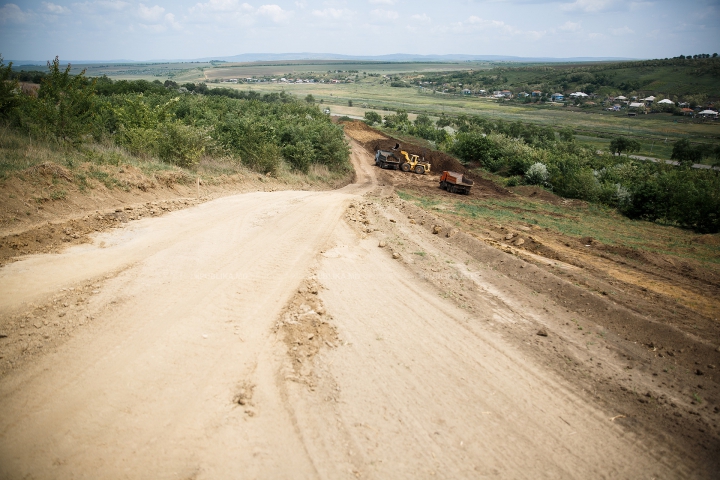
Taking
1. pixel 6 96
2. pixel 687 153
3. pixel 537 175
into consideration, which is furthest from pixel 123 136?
pixel 687 153

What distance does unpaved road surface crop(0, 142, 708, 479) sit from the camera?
4.77 meters

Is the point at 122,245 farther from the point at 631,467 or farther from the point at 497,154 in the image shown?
the point at 497,154

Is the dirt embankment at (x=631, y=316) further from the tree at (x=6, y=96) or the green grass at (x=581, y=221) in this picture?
the tree at (x=6, y=96)

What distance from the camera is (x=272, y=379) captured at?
5980 mm

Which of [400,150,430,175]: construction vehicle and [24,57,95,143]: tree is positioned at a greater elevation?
[24,57,95,143]: tree

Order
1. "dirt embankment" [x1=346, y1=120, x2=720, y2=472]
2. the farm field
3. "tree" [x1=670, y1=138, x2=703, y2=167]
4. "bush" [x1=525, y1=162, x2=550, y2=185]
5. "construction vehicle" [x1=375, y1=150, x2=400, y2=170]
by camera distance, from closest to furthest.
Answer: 1. "dirt embankment" [x1=346, y1=120, x2=720, y2=472]
2. "bush" [x1=525, y1=162, x2=550, y2=185]
3. "construction vehicle" [x1=375, y1=150, x2=400, y2=170]
4. "tree" [x1=670, y1=138, x2=703, y2=167]
5. the farm field

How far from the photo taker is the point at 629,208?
2602 cm

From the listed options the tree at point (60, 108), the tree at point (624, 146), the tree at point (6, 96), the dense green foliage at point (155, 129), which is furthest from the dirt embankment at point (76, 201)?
the tree at point (624, 146)

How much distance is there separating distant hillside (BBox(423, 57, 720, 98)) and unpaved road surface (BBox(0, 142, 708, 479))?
116620 millimetres

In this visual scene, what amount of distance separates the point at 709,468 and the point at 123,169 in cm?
1572

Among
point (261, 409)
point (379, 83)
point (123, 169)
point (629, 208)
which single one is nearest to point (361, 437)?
point (261, 409)

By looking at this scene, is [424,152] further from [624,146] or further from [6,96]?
[6,96]

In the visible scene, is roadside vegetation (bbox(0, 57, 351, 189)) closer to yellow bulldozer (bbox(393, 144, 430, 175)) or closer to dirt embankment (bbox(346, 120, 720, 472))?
dirt embankment (bbox(346, 120, 720, 472))

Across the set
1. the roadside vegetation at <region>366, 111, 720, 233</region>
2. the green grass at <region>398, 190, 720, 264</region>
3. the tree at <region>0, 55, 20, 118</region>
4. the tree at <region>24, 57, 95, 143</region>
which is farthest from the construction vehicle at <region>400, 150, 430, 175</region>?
the tree at <region>0, 55, 20, 118</region>
